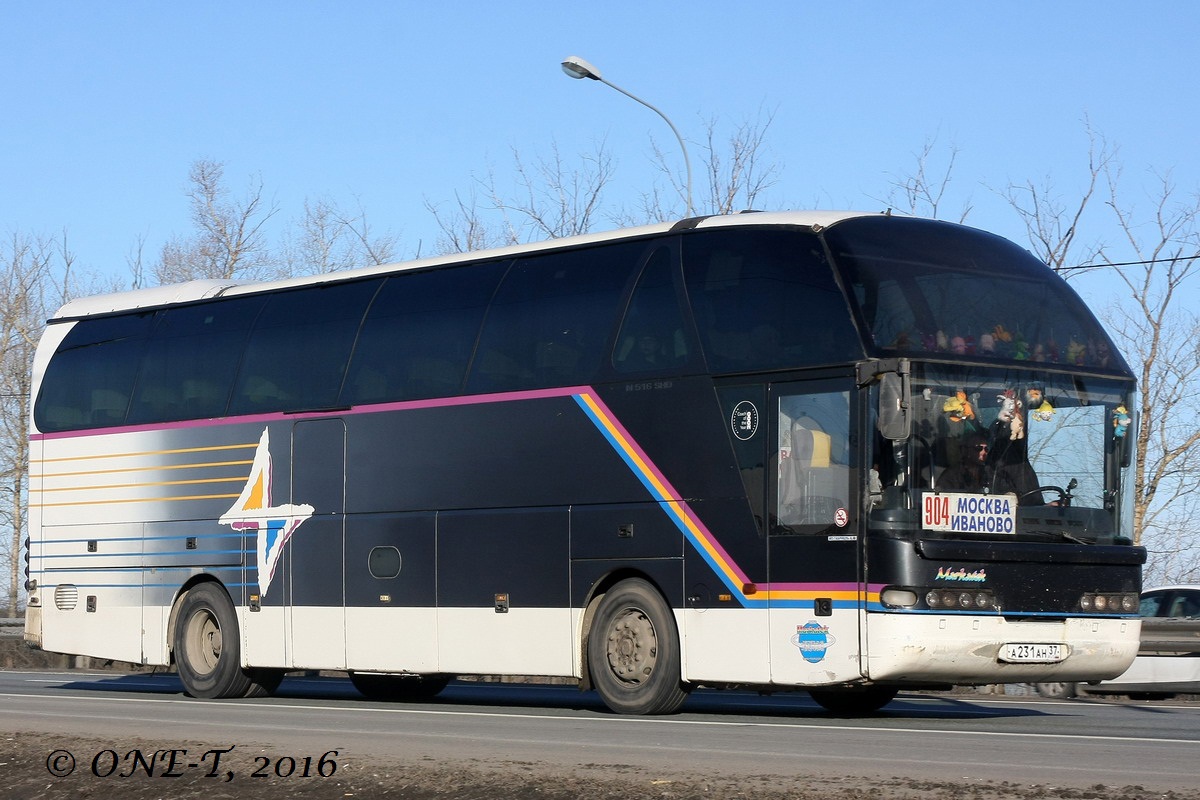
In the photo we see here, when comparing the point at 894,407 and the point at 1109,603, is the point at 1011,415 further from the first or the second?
the point at 1109,603

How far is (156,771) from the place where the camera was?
12.0 m

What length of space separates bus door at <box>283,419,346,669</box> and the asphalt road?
655 mm

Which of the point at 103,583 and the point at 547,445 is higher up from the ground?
the point at 547,445

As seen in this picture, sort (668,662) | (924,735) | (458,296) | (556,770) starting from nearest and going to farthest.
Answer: (556,770)
(924,735)
(668,662)
(458,296)

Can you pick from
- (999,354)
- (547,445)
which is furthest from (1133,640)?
(547,445)

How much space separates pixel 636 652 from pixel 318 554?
178 inches

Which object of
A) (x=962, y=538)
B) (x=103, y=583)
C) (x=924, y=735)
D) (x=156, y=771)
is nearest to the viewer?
(x=156, y=771)

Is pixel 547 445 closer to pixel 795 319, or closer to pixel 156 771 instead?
pixel 795 319

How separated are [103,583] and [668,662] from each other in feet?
28.2

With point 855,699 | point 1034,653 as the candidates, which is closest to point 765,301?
point 1034,653

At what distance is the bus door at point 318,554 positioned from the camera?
1878cm

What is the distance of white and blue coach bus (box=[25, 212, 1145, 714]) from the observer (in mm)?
14273

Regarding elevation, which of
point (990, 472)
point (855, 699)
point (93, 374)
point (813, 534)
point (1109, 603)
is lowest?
point (855, 699)

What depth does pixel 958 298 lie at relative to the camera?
14938 mm
